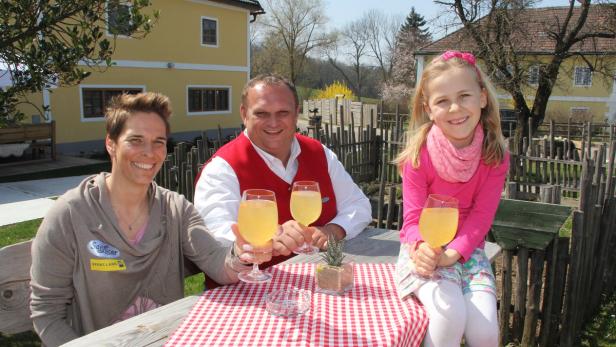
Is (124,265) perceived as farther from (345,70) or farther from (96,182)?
(345,70)

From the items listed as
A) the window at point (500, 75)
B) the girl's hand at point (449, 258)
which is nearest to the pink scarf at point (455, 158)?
the girl's hand at point (449, 258)

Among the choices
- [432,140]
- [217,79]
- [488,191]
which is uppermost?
[217,79]

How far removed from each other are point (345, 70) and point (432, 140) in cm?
5638

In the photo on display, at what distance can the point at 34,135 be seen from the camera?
1252cm

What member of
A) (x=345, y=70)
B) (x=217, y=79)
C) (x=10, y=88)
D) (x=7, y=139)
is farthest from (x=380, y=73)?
(x=10, y=88)

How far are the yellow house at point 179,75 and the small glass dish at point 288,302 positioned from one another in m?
13.7

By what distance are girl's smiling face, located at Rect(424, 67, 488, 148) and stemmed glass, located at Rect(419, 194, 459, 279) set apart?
502 millimetres

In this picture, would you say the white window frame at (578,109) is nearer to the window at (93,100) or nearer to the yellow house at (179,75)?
the yellow house at (179,75)

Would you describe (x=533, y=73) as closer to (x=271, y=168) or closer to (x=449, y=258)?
(x=271, y=168)

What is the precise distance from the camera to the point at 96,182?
7.05 feet

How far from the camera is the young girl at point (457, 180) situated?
1926 millimetres

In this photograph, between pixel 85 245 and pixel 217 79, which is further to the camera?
pixel 217 79

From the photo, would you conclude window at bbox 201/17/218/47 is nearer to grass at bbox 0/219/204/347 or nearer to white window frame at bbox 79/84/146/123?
white window frame at bbox 79/84/146/123

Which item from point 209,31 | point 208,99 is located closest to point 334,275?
point 208,99
